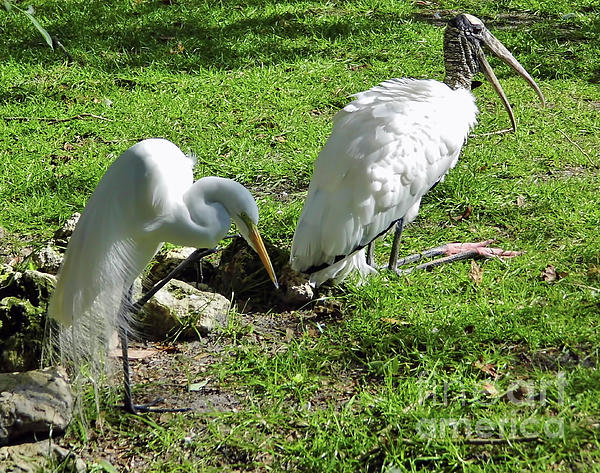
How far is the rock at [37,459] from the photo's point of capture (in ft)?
9.72

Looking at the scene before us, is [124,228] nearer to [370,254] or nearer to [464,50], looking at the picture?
[370,254]

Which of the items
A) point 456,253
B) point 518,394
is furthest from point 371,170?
point 518,394

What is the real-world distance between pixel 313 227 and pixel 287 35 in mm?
4602

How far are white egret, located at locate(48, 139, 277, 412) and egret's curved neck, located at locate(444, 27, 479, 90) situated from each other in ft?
8.11

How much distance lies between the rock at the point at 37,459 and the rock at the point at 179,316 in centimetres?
96

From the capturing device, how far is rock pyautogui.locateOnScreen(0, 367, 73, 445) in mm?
3088

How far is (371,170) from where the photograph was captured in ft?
13.3

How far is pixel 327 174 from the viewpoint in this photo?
13.6 ft

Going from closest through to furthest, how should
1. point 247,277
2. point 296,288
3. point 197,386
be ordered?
point 197,386 → point 296,288 → point 247,277

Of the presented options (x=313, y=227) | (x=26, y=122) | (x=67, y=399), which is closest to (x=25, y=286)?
(x=67, y=399)

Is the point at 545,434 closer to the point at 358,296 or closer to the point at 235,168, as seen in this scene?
the point at 358,296

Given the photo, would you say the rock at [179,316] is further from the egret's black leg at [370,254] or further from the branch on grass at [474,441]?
the branch on grass at [474,441]

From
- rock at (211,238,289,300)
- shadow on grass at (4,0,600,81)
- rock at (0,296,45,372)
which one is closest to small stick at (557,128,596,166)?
shadow on grass at (4,0,600,81)

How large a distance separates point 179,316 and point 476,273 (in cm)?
166
